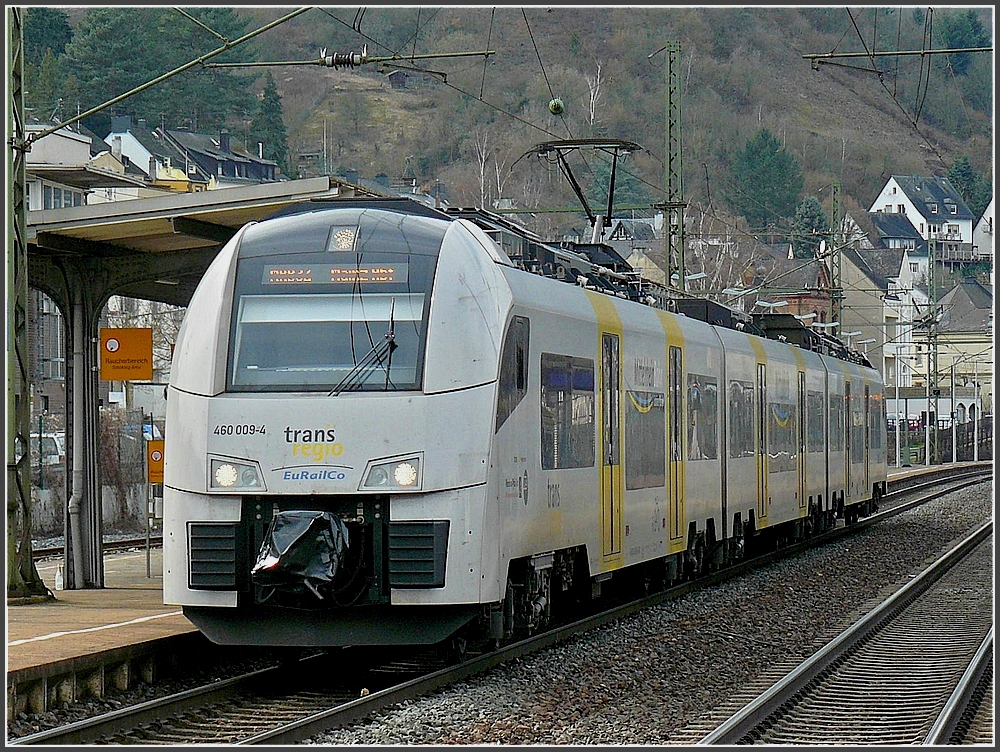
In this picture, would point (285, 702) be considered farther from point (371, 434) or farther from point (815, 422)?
point (815, 422)

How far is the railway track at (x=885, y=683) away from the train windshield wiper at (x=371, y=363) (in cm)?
340

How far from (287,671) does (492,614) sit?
5.40 feet

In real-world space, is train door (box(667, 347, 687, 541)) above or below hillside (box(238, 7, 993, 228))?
below

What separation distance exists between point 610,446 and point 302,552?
175 inches

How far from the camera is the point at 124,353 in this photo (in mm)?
17188

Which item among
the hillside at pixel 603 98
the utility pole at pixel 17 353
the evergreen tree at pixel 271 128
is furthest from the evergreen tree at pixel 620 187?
the utility pole at pixel 17 353

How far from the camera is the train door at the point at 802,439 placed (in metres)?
24.9

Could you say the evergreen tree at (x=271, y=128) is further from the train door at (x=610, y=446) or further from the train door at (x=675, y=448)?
the train door at (x=610, y=446)

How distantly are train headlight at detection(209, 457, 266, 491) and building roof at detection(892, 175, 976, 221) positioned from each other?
145m

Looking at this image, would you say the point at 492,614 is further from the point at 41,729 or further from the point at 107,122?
the point at 107,122

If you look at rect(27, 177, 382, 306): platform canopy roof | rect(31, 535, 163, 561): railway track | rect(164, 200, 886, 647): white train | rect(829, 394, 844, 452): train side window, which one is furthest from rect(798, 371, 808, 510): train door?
rect(164, 200, 886, 647): white train

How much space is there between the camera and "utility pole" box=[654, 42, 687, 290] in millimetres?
27109

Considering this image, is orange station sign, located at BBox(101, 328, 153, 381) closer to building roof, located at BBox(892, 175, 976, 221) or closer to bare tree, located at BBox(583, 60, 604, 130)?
bare tree, located at BBox(583, 60, 604, 130)

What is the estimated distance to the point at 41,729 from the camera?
9734 millimetres
